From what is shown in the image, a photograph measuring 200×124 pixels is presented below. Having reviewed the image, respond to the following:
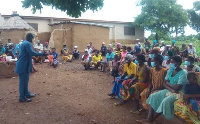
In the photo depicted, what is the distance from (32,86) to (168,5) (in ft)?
74.3

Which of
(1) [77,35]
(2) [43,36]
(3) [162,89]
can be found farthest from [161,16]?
(3) [162,89]

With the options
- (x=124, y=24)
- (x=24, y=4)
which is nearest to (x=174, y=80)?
(x=24, y=4)

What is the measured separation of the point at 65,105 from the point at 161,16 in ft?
75.9

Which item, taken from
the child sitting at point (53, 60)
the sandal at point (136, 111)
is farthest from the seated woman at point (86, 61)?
the sandal at point (136, 111)

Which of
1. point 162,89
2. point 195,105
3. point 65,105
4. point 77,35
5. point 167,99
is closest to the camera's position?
point 195,105

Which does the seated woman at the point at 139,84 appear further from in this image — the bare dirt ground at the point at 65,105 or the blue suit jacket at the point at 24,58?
the blue suit jacket at the point at 24,58

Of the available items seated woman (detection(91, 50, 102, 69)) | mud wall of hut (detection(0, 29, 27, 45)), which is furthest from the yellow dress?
mud wall of hut (detection(0, 29, 27, 45))

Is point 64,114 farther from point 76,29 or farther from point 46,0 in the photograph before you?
point 76,29

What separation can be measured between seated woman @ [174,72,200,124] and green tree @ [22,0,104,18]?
8.69 feet

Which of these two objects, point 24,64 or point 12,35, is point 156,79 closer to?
point 24,64

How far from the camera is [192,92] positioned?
12.7ft

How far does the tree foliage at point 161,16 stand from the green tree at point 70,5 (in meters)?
21.2

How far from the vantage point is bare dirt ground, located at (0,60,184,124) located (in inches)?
190

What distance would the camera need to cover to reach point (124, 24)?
87.3 feet
